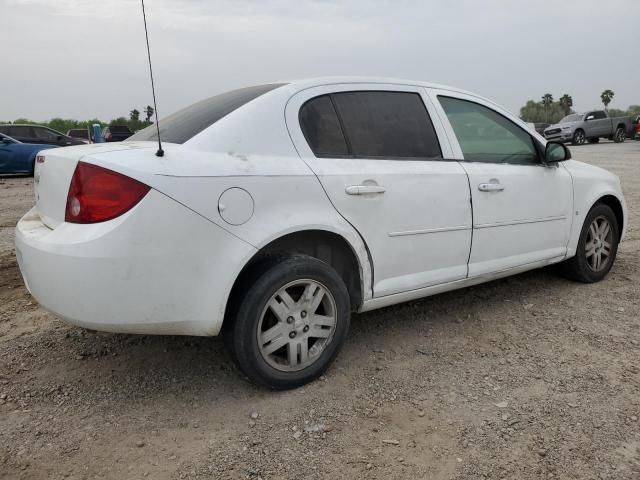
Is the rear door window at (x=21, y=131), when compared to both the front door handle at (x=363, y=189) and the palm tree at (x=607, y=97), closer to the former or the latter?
the front door handle at (x=363, y=189)

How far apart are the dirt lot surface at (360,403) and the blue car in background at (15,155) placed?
1125 cm

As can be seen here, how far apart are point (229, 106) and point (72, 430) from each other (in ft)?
5.74

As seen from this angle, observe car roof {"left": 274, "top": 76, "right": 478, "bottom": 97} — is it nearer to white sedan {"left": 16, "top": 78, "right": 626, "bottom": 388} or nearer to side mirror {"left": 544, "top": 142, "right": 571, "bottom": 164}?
white sedan {"left": 16, "top": 78, "right": 626, "bottom": 388}

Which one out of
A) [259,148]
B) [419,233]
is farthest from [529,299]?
[259,148]

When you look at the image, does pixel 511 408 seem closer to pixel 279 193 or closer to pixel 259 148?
pixel 279 193

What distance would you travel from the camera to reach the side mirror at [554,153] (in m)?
3.79

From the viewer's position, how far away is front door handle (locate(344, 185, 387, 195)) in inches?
107

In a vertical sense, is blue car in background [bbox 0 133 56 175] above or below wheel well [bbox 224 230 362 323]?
below

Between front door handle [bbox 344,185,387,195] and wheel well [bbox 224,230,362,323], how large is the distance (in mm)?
245

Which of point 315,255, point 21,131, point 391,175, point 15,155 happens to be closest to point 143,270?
point 315,255

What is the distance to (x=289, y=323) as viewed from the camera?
259 centimetres

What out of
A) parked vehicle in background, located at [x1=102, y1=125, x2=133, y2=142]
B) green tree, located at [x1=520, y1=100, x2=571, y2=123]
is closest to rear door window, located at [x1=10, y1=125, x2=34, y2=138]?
parked vehicle in background, located at [x1=102, y1=125, x2=133, y2=142]

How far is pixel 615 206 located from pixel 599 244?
1.36ft

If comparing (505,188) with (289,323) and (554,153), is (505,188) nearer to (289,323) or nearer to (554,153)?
(554,153)
